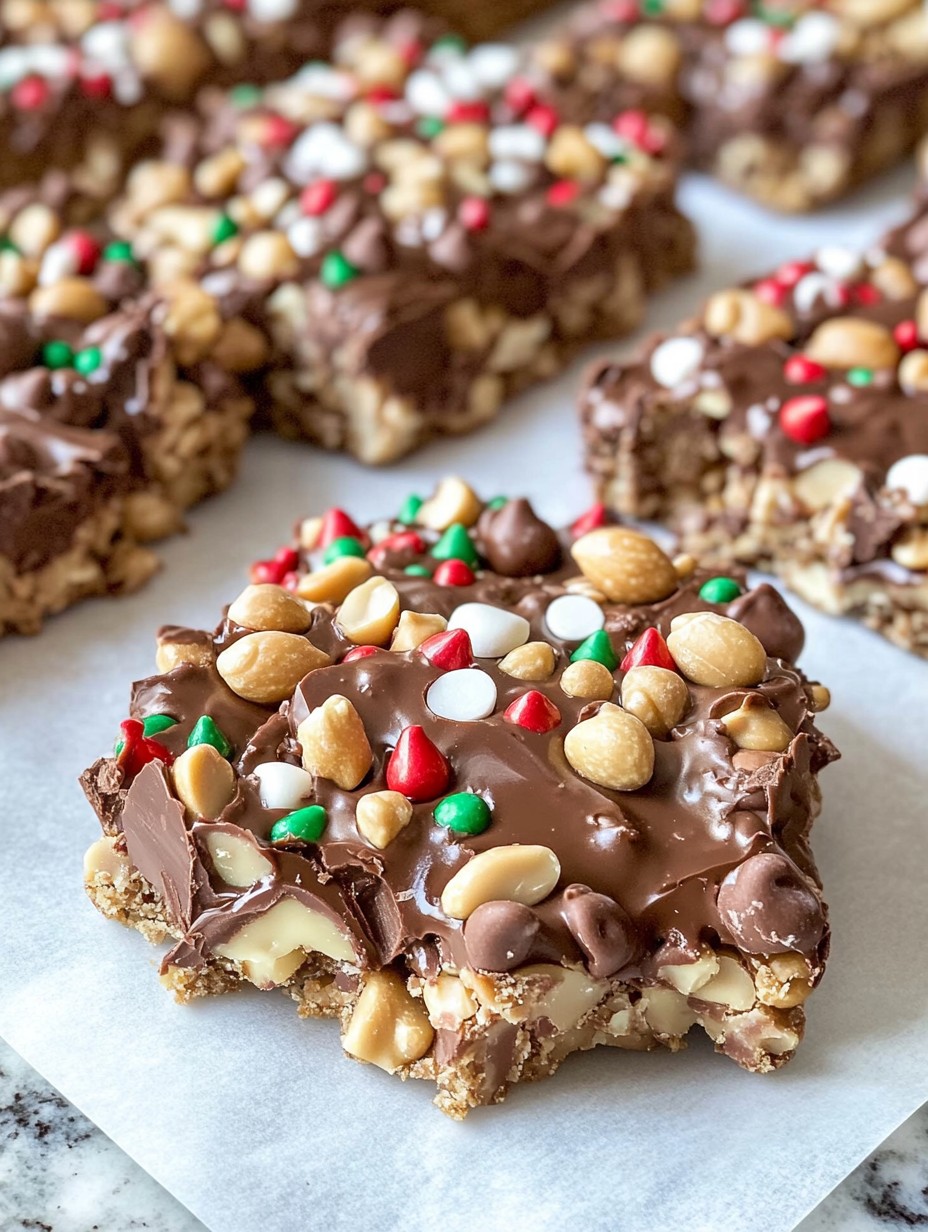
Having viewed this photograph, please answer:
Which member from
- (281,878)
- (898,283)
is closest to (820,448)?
(898,283)

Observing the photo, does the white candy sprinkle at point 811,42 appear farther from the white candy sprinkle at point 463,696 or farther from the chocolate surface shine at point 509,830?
the white candy sprinkle at point 463,696

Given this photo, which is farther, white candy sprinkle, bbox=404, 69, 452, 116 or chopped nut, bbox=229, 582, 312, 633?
white candy sprinkle, bbox=404, 69, 452, 116

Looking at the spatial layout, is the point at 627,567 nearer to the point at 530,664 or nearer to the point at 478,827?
the point at 530,664

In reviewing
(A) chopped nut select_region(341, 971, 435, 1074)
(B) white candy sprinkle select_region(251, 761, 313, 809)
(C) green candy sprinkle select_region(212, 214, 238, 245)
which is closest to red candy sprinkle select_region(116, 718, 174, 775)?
(B) white candy sprinkle select_region(251, 761, 313, 809)

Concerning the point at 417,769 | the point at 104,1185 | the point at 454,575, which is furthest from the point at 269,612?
the point at 104,1185

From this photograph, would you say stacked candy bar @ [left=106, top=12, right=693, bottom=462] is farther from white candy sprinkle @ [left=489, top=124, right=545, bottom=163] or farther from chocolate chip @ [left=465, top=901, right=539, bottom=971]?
chocolate chip @ [left=465, top=901, right=539, bottom=971]

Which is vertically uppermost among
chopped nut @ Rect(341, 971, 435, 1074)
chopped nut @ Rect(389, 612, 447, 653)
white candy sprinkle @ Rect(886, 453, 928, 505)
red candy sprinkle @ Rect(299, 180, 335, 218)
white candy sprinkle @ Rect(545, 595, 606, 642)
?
red candy sprinkle @ Rect(299, 180, 335, 218)
